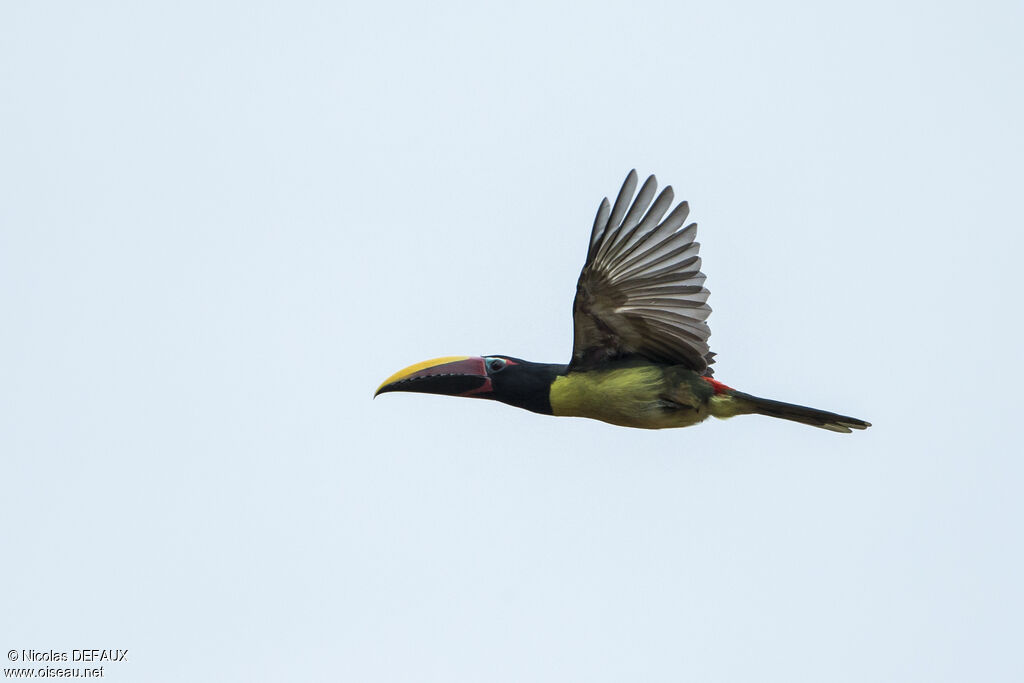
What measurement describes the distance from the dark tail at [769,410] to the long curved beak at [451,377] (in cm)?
189

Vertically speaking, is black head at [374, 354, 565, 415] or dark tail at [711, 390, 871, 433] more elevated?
black head at [374, 354, 565, 415]

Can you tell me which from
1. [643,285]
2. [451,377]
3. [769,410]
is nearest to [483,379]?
[451,377]

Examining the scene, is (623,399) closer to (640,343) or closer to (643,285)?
(640,343)

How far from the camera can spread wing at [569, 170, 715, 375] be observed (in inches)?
427

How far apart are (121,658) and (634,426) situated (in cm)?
509

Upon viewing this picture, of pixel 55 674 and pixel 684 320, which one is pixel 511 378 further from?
pixel 55 674

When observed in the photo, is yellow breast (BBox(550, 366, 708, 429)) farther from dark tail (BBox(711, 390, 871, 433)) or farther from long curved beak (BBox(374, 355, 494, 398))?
long curved beak (BBox(374, 355, 494, 398))

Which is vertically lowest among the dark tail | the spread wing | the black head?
the dark tail

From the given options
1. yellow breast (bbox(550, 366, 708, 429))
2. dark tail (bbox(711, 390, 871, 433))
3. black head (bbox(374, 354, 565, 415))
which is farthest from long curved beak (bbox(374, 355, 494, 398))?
dark tail (bbox(711, 390, 871, 433))

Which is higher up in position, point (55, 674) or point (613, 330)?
point (613, 330)

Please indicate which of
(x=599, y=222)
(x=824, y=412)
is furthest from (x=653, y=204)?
(x=824, y=412)

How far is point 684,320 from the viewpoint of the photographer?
36.5 feet

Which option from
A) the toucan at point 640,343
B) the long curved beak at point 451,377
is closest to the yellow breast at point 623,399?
the toucan at point 640,343

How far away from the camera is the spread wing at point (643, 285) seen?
35.6 feet
